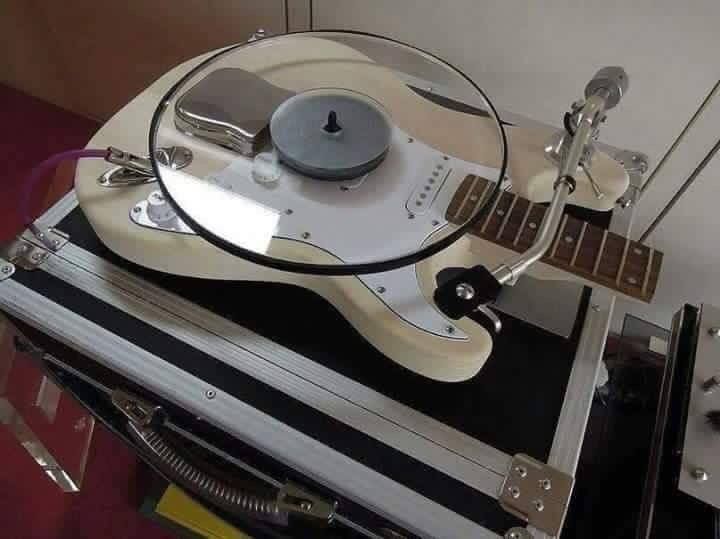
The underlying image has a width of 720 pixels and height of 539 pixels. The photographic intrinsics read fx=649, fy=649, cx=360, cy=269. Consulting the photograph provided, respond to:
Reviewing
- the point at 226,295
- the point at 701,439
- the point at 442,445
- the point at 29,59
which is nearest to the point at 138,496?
the point at 226,295

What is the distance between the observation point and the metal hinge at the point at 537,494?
517mm

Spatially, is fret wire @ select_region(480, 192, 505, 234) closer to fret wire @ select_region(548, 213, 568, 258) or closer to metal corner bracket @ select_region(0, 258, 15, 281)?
fret wire @ select_region(548, 213, 568, 258)

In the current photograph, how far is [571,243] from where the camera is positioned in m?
0.61

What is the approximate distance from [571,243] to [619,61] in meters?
0.29

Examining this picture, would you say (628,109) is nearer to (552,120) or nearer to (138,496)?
(552,120)

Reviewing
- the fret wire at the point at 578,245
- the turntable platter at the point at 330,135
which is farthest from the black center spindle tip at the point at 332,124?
the fret wire at the point at 578,245

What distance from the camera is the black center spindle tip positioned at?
603mm

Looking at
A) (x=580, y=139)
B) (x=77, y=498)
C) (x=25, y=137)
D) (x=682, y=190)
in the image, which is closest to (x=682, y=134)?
(x=682, y=190)

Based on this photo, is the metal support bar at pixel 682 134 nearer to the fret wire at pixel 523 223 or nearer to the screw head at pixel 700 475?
the fret wire at pixel 523 223

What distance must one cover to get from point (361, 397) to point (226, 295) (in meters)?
0.17

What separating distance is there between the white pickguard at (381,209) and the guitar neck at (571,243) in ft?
0.06

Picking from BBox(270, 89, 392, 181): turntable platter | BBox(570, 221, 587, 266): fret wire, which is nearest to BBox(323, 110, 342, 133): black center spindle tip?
BBox(270, 89, 392, 181): turntable platter

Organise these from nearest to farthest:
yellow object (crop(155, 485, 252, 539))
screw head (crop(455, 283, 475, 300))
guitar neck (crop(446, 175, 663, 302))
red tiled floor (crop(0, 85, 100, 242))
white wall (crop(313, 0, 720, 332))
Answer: screw head (crop(455, 283, 475, 300)), guitar neck (crop(446, 175, 663, 302)), white wall (crop(313, 0, 720, 332)), yellow object (crop(155, 485, 252, 539)), red tiled floor (crop(0, 85, 100, 242))

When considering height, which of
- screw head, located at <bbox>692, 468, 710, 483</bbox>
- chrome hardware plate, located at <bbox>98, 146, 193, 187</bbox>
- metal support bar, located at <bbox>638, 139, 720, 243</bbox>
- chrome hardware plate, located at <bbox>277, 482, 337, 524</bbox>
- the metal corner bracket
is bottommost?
chrome hardware plate, located at <bbox>277, 482, 337, 524</bbox>
